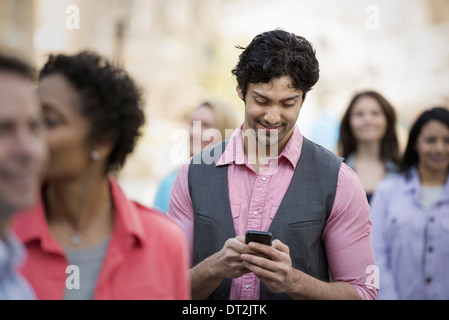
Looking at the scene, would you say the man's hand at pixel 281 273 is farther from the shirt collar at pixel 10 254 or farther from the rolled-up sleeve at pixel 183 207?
the shirt collar at pixel 10 254

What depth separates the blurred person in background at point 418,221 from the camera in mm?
4172

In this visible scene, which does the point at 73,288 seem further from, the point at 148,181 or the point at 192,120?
the point at 148,181

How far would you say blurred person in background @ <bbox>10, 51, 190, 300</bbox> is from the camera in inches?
69.2

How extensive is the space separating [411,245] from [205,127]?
5.79ft

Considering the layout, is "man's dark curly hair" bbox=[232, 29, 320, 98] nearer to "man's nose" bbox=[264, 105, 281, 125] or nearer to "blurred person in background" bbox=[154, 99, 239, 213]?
"man's nose" bbox=[264, 105, 281, 125]

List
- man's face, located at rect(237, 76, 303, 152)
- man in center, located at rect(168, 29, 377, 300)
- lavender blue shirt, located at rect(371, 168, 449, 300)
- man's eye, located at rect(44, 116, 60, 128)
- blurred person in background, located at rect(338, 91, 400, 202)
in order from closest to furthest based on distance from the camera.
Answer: man's eye, located at rect(44, 116, 60, 128), man in center, located at rect(168, 29, 377, 300), man's face, located at rect(237, 76, 303, 152), lavender blue shirt, located at rect(371, 168, 449, 300), blurred person in background, located at rect(338, 91, 400, 202)

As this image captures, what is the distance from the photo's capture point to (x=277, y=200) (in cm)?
261

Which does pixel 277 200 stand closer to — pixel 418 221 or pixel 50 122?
pixel 50 122

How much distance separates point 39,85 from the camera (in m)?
1.79

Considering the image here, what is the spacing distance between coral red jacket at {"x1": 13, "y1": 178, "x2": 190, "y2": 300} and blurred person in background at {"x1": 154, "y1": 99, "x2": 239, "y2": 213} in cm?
266

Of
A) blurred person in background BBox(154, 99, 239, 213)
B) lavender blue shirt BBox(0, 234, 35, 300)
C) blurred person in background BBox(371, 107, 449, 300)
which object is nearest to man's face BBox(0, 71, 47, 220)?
lavender blue shirt BBox(0, 234, 35, 300)

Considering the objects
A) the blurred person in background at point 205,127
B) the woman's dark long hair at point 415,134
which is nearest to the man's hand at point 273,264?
the blurred person in background at point 205,127

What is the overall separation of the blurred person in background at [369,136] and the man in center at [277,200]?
2.51m

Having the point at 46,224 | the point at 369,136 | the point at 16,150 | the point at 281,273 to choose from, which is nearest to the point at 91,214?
the point at 46,224
